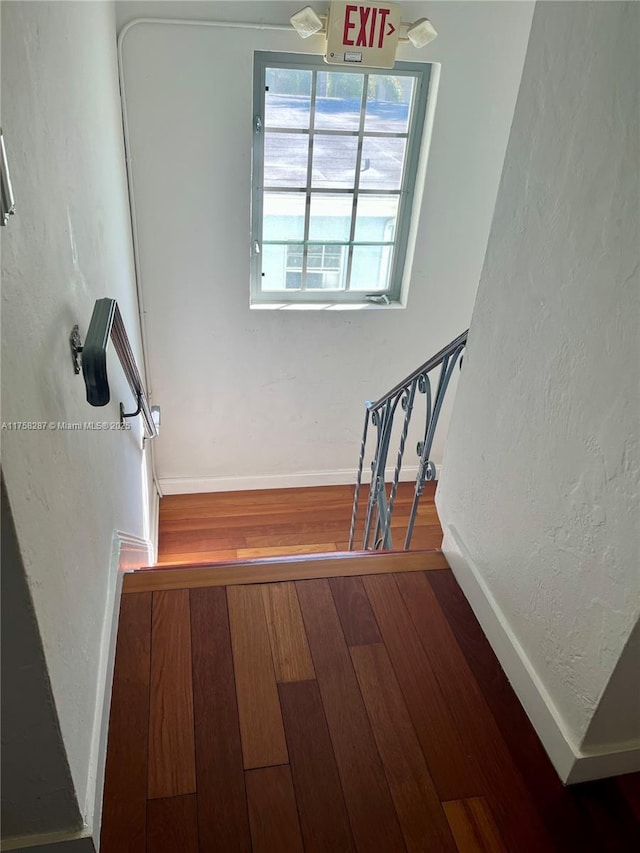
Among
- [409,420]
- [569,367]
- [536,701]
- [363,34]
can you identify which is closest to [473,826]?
[536,701]

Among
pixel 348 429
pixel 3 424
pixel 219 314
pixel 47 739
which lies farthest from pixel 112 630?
pixel 348 429

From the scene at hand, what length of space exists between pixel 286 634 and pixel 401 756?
43cm

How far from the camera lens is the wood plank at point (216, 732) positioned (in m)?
1.23

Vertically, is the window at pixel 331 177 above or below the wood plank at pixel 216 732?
above

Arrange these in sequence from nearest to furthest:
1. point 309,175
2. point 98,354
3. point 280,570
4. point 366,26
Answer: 1. point 98,354
2. point 280,570
3. point 366,26
4. point 309,175

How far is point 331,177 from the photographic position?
3115mm

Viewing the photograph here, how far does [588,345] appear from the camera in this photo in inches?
45.2

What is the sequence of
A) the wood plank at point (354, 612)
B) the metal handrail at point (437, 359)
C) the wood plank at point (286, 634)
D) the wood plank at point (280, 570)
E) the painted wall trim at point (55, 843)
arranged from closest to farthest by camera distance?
the painted wall trim at point (55, 843) → the wood plank at point (286, 634) → the wood plank at point (354, 612) → the wood plank at point (280, 570) → the metal handrail at point (437, 359)

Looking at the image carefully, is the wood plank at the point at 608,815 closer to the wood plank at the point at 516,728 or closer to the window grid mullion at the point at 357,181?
the wood plank at the point at 516,728

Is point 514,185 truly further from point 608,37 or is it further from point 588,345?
point 588,345

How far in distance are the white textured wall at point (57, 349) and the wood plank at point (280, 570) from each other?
0.19 m

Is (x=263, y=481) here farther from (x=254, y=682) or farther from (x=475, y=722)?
(x=475, y=722)

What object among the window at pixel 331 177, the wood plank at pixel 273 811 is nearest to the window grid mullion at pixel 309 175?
the window at pixel 331 177

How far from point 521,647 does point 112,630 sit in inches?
40.0
